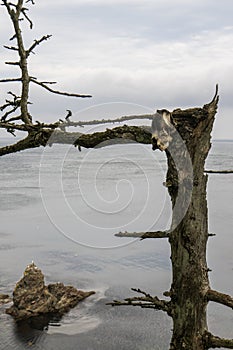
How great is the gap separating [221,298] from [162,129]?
1622mm

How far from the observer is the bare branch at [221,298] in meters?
4.40

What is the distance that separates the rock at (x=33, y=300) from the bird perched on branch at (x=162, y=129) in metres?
31.5

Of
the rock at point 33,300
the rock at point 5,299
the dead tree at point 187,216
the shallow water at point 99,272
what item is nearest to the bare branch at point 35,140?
the dead tree at point 187,216

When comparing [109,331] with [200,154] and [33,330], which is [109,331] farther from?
[200,154]

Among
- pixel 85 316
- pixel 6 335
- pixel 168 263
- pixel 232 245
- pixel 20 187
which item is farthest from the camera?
pixel 20 187

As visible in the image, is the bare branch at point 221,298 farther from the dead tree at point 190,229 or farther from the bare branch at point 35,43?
the bare branch at point 35,43

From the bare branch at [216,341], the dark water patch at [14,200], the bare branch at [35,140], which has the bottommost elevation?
the dark water patch at [14,200]

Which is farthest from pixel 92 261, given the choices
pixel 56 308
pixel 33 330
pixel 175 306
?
pixel 175 306

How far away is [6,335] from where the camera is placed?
32.0 meters

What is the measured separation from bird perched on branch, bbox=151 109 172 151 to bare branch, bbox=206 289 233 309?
56.3 inches

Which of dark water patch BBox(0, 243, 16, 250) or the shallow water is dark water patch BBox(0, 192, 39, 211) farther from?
dark water patch BBox(0, 243, 16, 250)

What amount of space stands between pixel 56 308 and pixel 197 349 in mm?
32697

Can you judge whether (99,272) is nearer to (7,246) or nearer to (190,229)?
(7,246)

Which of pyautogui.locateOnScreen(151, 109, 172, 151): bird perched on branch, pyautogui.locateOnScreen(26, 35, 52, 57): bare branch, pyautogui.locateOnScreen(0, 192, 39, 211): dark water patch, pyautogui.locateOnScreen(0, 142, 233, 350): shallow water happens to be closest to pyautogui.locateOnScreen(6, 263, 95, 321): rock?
pyautogui.locateOnScreen(0, 142, 233, 350): shallow water
